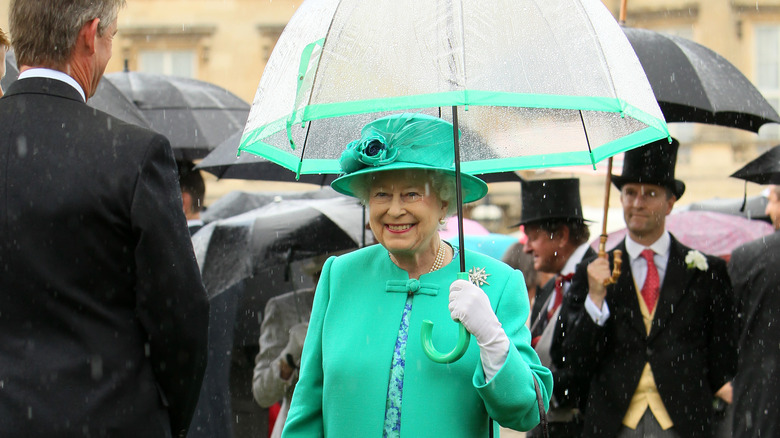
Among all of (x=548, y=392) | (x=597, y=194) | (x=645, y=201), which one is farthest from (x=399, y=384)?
(x=597, y=194)

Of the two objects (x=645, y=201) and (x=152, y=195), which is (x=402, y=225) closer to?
(x=152, y=195)

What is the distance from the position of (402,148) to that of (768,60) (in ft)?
83.0

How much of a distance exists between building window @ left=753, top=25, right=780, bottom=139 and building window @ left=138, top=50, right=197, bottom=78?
46.7 feet

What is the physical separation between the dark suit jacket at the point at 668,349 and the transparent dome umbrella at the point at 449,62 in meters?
2.05

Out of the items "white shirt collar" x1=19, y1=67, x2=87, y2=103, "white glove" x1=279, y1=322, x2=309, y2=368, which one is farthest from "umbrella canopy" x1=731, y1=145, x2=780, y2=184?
"white shirt collar" x1=19, y1=67, x2=87, y2=103

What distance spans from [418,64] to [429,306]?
77 centimetres

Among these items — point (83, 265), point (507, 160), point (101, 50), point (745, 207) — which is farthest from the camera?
point (745, 207)

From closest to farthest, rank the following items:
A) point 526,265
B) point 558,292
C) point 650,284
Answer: point 650,284
point 558,292
point 526,265

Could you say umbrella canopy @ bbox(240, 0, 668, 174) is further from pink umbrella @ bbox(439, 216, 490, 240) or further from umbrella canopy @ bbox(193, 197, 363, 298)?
pink umbrella @ bbox(439, 216, 490, 240)

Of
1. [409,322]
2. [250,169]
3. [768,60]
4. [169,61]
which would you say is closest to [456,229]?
[250,169]

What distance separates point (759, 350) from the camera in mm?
5605

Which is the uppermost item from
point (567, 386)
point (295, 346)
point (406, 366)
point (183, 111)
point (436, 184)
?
point (183, 111)

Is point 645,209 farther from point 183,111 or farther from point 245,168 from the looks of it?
point 183,111

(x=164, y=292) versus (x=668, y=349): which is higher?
(x=164, y=292)
